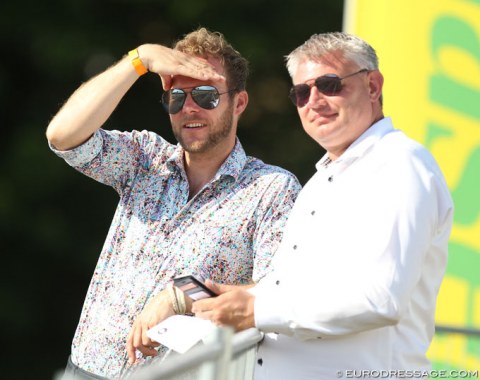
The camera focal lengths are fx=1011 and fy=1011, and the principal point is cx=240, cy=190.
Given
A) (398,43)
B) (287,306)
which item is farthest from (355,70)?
(398,43)

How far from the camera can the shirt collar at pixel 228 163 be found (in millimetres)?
3338

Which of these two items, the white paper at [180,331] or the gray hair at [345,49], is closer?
the white paper at [180,331]

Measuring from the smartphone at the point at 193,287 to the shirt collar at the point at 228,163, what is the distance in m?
0.57

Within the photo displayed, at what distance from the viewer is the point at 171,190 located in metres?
3.38

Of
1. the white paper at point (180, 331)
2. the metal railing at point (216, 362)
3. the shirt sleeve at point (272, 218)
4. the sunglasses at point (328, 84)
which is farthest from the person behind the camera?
the shirt sleeve at point (272, 218)

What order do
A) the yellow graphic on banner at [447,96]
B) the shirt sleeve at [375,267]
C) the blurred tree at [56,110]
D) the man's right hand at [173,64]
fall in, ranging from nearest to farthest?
the shirt sleeve at [375,267], the man's right hand at [173,64], the yellow graphic on banner at [447,96], the blurred tree at [56,110]

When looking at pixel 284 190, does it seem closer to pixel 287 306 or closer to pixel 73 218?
pixel 287 306

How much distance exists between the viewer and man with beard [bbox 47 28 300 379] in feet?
10.5

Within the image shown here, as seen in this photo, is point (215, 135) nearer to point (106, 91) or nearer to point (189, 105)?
point (189, 105)

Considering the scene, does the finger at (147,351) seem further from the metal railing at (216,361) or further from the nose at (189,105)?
the nose at (189,105)

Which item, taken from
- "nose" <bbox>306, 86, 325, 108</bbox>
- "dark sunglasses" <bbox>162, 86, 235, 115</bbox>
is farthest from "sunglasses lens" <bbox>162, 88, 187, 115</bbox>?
"nose" <bbox>306, 86, 325, 108</bbox>

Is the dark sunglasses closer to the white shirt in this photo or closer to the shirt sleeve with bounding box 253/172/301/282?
the shirt sleeve with bounding box 253/172/301/282

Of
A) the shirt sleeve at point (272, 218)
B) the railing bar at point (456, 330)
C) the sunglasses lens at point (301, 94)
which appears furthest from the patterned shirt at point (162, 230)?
the railing bar at point (456, 330)

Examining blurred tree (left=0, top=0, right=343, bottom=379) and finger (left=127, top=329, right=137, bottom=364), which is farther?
blurred tree (left=0, top=0, right=343, bottom=379)
